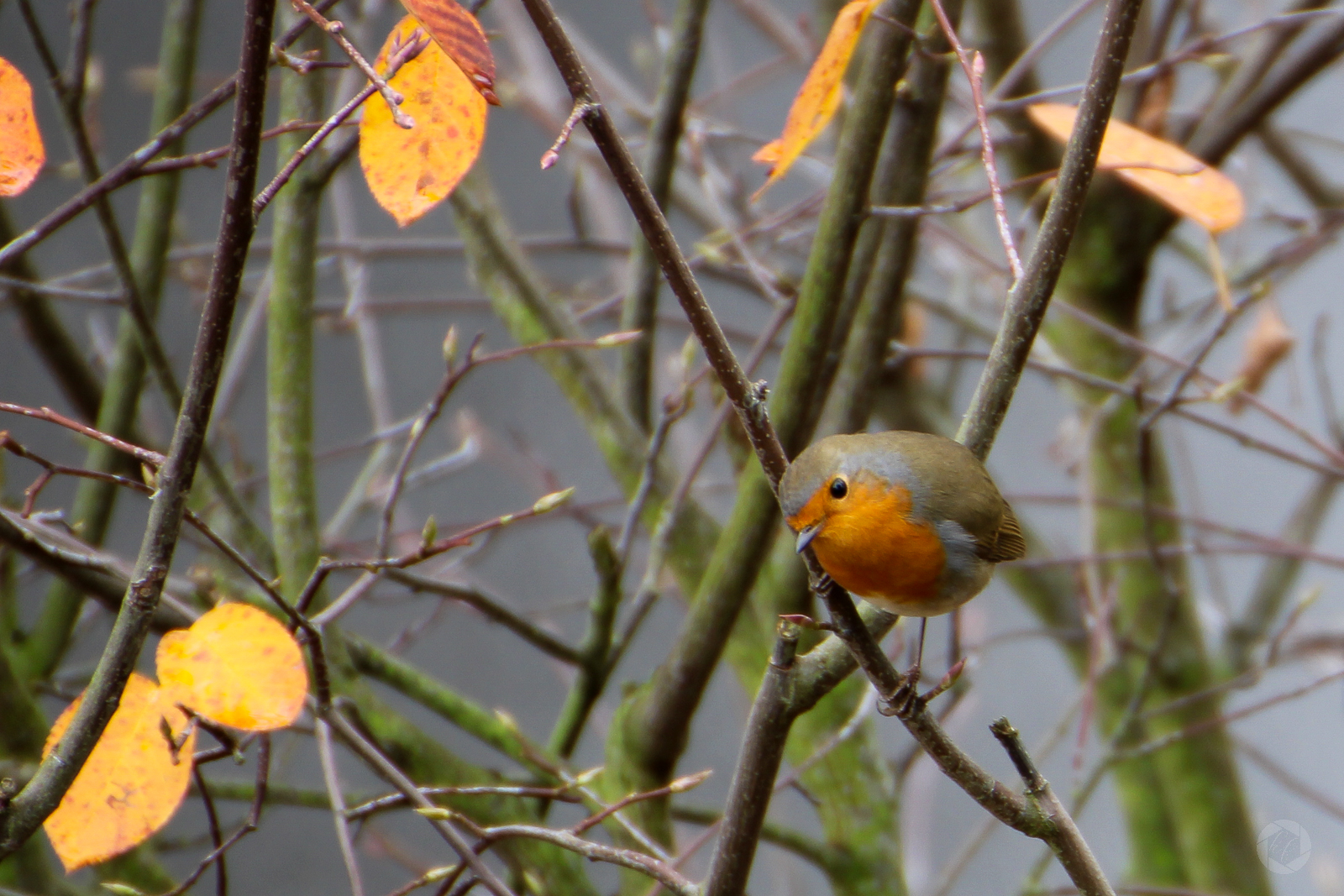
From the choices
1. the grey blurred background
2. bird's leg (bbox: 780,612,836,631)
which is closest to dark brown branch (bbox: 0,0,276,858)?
bird's leg (bbox: 780,612,836,631)

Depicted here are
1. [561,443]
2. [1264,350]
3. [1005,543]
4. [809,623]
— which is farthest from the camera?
[561,443]

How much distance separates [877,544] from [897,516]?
0.04 m

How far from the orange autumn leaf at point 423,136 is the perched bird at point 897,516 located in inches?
9.4

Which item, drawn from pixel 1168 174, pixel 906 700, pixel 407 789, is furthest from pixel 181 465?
pixel 1168 174

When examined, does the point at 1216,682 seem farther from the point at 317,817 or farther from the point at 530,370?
the point at 317,817

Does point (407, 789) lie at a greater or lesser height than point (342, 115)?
lesser

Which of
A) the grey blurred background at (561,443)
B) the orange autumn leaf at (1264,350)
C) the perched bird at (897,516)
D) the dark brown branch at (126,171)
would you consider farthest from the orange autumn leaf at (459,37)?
the orange autumn leaf at (1264,350)

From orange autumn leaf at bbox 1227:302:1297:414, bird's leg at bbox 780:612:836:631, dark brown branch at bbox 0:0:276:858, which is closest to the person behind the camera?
dark brown branch at bbox 0:0:276:858

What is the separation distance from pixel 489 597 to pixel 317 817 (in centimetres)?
140

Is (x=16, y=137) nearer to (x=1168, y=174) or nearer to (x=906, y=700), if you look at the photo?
(x=906, y=700)

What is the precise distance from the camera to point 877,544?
0.65 meters

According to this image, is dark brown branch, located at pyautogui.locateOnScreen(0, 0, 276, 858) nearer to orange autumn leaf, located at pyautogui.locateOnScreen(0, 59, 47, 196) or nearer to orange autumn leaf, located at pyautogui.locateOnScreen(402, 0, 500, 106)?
orange autumn leaf, located at pyautogui.locateOnScreen(402, 0, 500, 106)

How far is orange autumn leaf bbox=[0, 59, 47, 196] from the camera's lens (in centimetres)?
51

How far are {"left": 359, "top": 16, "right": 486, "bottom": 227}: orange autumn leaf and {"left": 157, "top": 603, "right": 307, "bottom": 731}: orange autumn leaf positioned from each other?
216 mm
